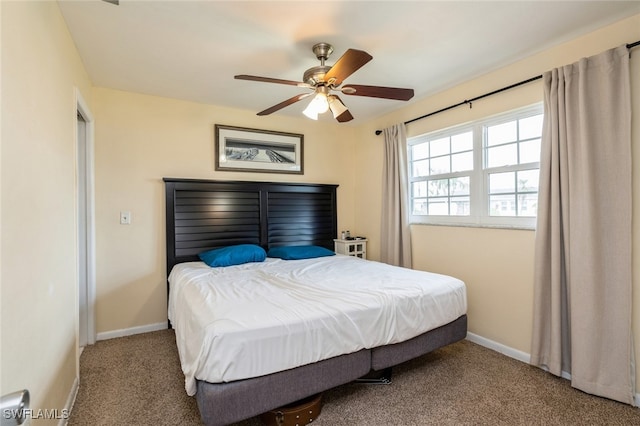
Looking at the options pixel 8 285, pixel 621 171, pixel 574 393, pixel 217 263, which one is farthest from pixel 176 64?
pixel 574 393

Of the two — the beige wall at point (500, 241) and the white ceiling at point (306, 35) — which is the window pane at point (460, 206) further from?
the white ceiling at point (306, 35)

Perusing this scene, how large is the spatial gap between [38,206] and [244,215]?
7.50 ft

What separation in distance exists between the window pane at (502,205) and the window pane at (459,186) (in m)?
0.29

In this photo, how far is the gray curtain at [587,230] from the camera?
6.47ft

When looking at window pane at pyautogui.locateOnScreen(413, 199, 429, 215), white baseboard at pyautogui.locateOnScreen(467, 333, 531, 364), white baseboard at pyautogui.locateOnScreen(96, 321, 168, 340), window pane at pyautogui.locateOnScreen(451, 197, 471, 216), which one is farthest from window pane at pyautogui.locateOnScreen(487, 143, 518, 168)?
white baseboard at pyautogui.locateOnScreen(96, 321, 168, 340)

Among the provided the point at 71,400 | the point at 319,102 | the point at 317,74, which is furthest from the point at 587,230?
the point at 71,400

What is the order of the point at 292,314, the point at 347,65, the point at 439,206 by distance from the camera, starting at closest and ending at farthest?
the point at 292,314 → the point at 347,65 → the point at 439,206

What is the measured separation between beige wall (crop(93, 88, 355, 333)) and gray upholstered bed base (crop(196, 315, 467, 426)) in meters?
2.13

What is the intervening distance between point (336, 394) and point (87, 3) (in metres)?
2.96

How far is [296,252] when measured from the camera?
3.64 metres

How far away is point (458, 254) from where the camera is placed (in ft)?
10.1

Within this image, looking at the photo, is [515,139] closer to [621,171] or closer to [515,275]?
[621,171]

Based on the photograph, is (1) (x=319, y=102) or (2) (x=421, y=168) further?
(2) (x=421, y=168)

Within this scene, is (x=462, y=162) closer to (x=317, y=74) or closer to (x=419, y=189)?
(x=419, y=189)
